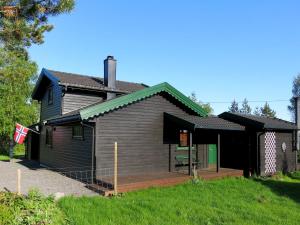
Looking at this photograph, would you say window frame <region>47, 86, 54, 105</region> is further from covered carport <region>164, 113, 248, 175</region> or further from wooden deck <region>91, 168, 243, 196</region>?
wooden deck <region>91, 168, 243, 196</region>

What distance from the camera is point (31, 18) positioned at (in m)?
9.91

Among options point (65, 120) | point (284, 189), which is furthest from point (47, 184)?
point (284, 189)

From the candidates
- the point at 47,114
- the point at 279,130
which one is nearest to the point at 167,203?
the point at 279,130

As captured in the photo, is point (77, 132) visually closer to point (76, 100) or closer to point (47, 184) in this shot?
point (76, 100)

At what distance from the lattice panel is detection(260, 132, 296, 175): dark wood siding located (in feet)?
1.16

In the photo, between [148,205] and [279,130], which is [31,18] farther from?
[279,130]

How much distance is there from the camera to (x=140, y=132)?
15.7 m

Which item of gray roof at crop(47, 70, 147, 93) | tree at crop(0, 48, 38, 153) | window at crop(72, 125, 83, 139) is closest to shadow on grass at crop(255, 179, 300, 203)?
window at crop(72, 125, 83, 139)

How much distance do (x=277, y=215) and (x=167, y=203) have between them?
3.23 meters

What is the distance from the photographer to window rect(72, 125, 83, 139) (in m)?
15.8

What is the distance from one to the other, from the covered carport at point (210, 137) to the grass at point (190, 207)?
3.05m

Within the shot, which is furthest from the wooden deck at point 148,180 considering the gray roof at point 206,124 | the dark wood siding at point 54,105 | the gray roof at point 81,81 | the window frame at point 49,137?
the window frame at point 49,137

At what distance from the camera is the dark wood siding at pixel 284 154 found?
1831 centimetres

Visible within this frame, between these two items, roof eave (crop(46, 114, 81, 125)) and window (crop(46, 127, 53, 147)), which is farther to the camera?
window (crop(46, 127, 53, 147))
